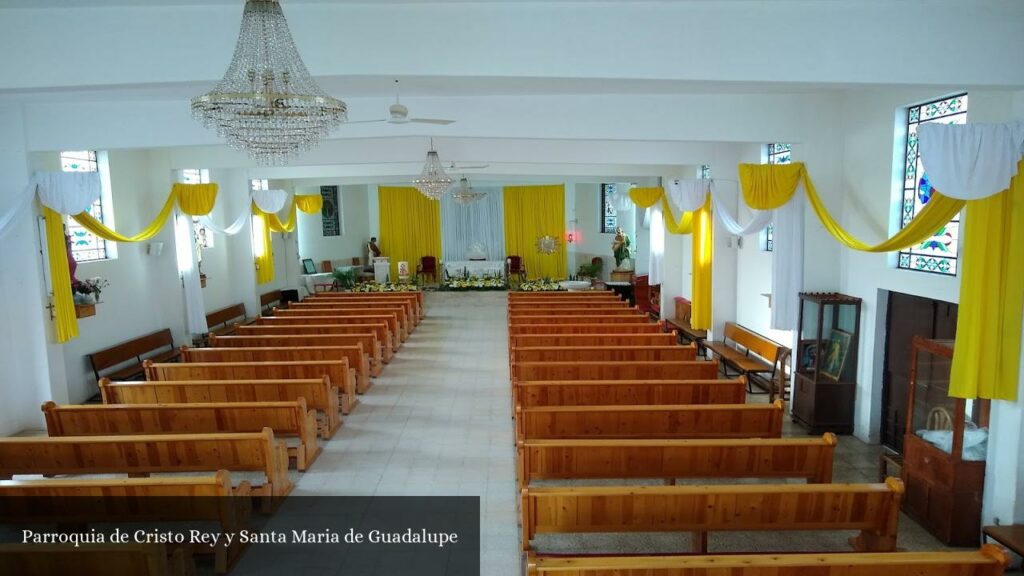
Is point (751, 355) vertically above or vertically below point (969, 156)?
below

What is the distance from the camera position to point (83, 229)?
877 cm

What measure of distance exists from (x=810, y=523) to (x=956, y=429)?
162cm

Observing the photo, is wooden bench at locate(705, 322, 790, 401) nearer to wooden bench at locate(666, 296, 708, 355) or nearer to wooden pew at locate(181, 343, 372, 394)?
wooden bench at locate(666, 296, 708, 355)

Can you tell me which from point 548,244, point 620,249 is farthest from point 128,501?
point 548,244

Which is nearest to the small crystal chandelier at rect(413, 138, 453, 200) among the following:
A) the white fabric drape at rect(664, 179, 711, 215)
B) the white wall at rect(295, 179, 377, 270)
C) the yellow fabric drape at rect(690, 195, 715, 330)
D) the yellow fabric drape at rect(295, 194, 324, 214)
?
the white fabric drape at rect(664, 179, 711, 215)

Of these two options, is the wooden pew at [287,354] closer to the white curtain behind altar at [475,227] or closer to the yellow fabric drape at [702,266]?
the yellow fabric drape at [702,266]

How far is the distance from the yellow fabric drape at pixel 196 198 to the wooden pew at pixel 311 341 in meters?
2.27

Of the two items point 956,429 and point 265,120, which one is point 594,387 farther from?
point 265,120

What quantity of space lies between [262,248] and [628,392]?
10830mm

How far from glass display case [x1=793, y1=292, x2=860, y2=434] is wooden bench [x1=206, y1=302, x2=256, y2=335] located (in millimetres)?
9615

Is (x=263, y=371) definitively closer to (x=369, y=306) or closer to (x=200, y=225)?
(x=369, y=306)

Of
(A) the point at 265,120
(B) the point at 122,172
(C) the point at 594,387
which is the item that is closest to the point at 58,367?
(B) the point at 122,172

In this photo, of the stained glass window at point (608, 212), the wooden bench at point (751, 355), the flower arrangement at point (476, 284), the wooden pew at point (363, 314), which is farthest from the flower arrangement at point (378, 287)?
the wooden bench at point (751, 355)

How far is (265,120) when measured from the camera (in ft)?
11.7
